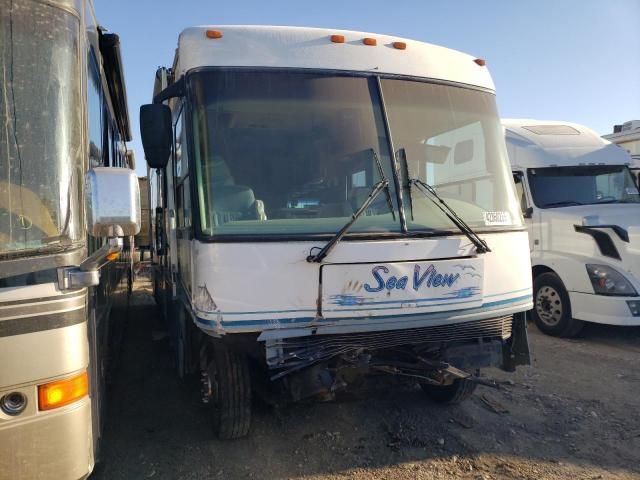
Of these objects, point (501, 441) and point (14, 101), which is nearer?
point (14, 101)

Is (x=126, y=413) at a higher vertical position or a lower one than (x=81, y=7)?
lower

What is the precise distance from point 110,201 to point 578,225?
20.8 feet

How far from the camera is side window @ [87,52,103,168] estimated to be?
3125 mm

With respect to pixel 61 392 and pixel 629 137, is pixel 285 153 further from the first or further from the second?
pixel 629 137

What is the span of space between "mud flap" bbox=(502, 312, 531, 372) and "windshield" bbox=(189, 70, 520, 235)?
0.83m

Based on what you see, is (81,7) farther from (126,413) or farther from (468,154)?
(126,413)

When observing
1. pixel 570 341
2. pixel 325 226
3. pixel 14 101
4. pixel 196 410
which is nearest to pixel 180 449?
pixel 196 410

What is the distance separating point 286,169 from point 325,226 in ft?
1.48

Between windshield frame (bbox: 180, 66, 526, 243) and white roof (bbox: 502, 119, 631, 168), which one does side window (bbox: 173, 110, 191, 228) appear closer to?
windshield frame (bbox: 180, 66, 526, 243)

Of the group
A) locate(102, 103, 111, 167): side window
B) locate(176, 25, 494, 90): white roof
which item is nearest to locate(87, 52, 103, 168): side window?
locate(102, 103, 111, 167): side window

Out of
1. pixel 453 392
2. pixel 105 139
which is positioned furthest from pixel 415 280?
pixel 105 139

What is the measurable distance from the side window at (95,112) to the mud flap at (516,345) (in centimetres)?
317

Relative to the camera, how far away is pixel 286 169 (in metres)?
3.40

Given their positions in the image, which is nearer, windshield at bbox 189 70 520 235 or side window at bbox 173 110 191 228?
windshield at bbox 189 70 520 235
